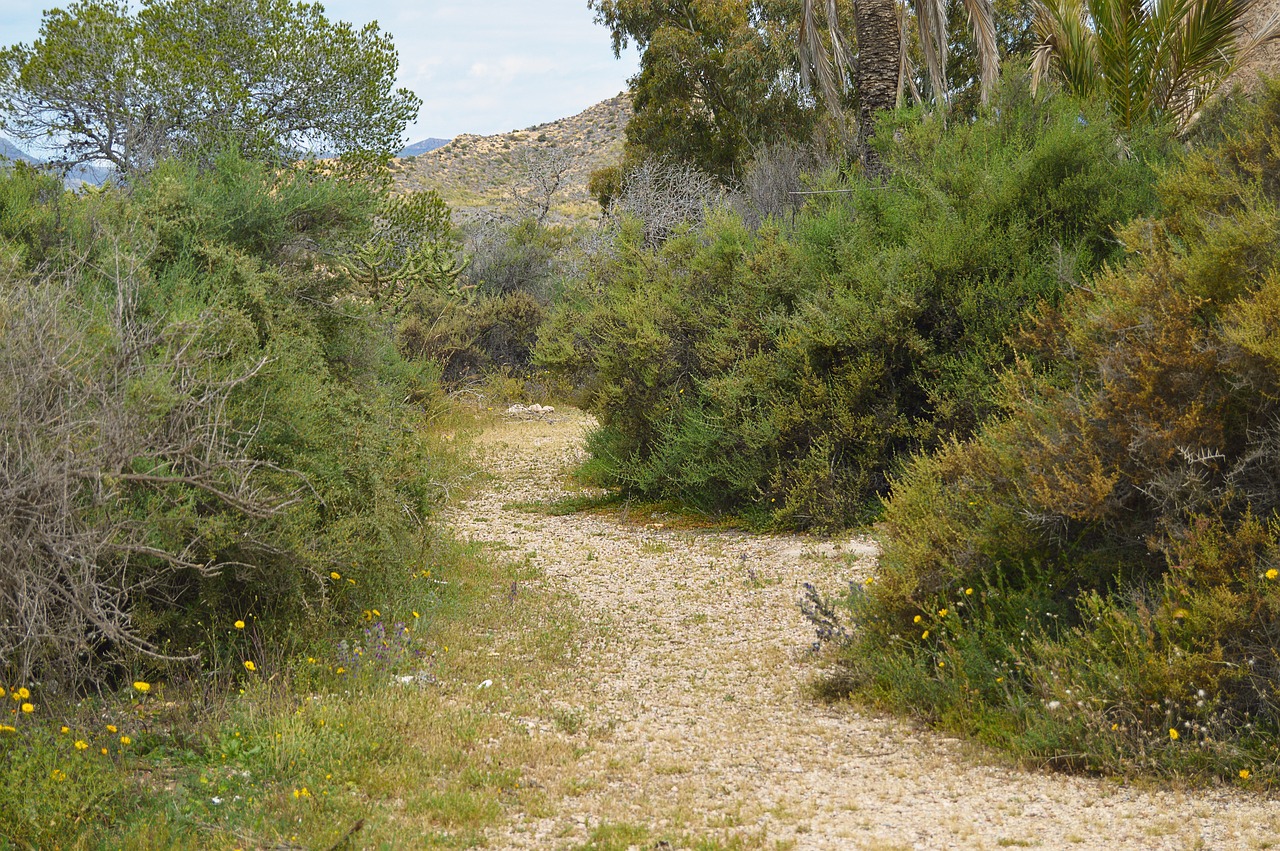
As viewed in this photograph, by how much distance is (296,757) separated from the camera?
4.20 metres

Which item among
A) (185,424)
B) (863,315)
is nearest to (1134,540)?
(185,424)

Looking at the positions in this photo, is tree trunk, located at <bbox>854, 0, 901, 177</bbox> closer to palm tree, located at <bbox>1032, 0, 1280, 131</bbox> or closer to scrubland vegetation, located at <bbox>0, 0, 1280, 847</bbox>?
palm tree, located at <bbox>1032, 0, 1280, 131</bbox>

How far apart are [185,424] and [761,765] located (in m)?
2.91

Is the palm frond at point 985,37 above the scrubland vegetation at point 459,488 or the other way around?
above

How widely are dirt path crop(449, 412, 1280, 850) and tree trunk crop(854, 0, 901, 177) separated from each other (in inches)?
→ 272

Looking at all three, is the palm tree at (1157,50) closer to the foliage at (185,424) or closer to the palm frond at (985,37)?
the palm frond at (985,37)

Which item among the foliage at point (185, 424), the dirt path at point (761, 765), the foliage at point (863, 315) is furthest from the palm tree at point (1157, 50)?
the foliage at point (185, 424)

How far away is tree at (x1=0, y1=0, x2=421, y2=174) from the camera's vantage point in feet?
59.0

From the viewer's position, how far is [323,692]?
5.09 meters

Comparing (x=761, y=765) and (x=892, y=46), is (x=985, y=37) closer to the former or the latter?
(x=892, y=46)

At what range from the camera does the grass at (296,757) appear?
143 inches

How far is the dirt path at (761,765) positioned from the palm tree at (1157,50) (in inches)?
294

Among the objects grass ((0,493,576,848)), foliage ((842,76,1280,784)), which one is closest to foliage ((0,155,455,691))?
grass ((0,493,576,848))

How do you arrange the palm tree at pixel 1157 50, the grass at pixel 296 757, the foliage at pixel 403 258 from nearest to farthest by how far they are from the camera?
the grass at pixel 296 757
the foliage at pixel 403 258
the palm tree at pixel 1157 50
